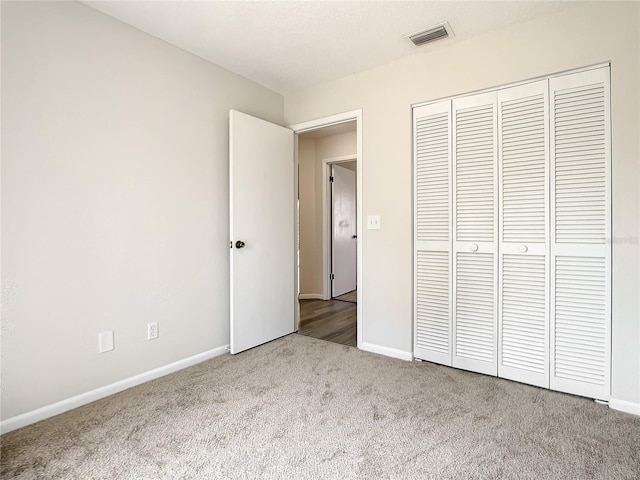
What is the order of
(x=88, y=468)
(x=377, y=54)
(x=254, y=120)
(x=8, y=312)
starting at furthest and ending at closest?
1. (x=254, y=120)
2. (x=377, y=54)
3. (x=8, y=312)
4. (x=88, y=468)

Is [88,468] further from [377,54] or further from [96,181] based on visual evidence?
[377,54]

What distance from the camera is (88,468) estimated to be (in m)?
1.48

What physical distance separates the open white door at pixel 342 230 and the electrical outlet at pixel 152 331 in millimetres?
3044

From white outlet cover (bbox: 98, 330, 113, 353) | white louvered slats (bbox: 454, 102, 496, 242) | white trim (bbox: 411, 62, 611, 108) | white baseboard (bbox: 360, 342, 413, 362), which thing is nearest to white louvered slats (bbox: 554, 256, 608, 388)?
white louvered slats (bbox: 454, 102, 496, 242)

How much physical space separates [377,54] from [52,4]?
2.03 meters

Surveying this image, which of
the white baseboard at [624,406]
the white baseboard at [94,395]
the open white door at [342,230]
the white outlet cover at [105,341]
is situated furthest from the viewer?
the open white door at [342,230]

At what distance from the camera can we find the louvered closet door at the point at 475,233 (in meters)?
2.38

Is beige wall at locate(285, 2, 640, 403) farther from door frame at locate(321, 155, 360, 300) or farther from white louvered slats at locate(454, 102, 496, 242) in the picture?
door frame at locate(321, 155, 360, 300)

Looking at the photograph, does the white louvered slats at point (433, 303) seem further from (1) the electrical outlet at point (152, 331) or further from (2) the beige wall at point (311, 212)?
(2) the beige wall at point (311, 212)

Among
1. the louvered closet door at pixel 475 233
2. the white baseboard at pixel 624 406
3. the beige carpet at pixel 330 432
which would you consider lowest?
the beige carpet at pixel 330 432

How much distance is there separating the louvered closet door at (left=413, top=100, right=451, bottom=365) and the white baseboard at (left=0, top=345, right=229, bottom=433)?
172cm

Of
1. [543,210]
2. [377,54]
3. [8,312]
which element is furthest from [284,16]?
[8,312]

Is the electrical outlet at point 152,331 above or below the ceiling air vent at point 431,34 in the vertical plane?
below

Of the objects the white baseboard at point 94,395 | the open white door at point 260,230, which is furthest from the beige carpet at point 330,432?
the open white door at point 260,230
